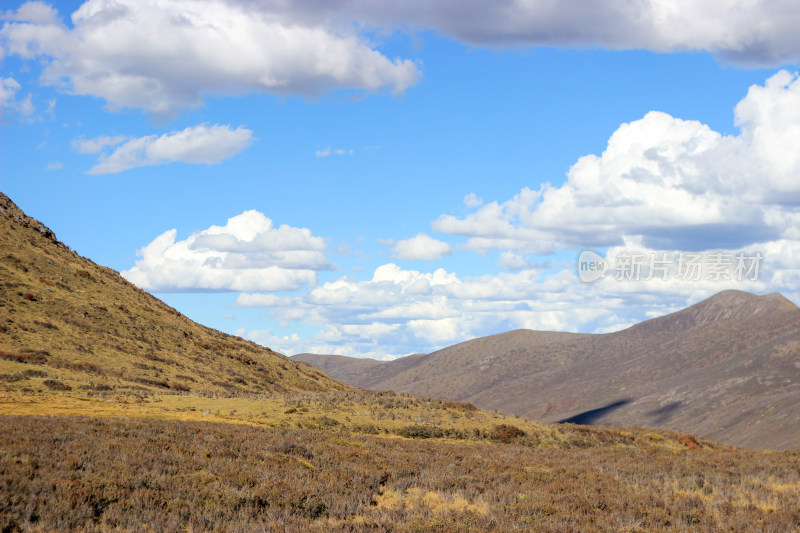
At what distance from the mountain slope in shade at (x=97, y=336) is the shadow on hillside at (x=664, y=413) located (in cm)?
10682

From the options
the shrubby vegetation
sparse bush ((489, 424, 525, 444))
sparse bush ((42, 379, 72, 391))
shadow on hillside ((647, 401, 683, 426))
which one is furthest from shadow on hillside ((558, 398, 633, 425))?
the shrubby vegetation

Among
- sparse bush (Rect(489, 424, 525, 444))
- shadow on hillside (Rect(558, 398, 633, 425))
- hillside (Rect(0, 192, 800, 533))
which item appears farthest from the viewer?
shadow on hillside (Rect(558, 398, 633, 425))

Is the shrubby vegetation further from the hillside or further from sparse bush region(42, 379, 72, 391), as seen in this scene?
sparse bush region(42, 379, 72, 391)

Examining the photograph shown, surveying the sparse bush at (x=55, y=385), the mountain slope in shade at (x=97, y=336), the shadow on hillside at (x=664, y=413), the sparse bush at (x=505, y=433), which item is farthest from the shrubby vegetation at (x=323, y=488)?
the shadow on hillside at (x=664, y=413)

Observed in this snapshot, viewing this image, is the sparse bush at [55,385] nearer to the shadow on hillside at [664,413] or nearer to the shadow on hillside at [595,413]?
the shadow on hillside at [664,413]

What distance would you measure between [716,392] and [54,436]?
177m

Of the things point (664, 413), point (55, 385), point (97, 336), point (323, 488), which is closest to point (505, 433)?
point (323, 488)

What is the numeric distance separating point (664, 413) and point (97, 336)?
5907 inches

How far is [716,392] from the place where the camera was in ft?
538

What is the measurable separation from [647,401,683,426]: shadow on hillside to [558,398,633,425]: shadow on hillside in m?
16.2

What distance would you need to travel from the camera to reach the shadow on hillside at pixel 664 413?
158688mm

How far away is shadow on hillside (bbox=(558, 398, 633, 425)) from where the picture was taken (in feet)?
592

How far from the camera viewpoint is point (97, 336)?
183ft

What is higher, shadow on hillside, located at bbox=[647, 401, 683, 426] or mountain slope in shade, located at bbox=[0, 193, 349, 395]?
mountain slope in shade, located at bbox=[0, 193, 349, 395]
